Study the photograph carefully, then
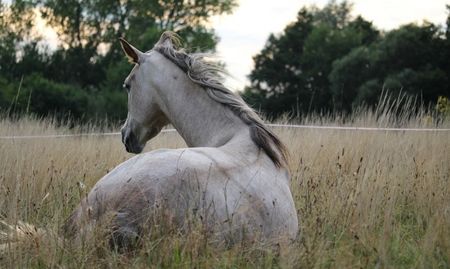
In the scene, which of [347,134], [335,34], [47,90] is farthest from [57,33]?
[347,134]

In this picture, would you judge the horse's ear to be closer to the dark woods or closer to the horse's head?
the horse's head

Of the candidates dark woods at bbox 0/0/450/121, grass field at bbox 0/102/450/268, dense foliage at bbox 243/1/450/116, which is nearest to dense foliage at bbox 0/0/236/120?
dark woods at bbox 0/0/450/121

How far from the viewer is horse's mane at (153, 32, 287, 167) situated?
425 cm

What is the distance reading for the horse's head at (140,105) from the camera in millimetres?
5285

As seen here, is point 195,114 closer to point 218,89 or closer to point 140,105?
point 218,89

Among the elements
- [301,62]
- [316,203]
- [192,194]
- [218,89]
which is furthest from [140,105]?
[301,62]

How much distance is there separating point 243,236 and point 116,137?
23.8 ft

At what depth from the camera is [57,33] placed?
42.7 meters

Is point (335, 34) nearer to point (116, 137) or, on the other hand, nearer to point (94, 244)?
point (116, 137)

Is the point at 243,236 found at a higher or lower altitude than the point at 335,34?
lower

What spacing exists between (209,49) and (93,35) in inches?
348

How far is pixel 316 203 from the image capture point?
511 cm

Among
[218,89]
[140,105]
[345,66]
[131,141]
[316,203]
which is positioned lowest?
[316,203]

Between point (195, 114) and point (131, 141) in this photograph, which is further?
point (131, 141)
